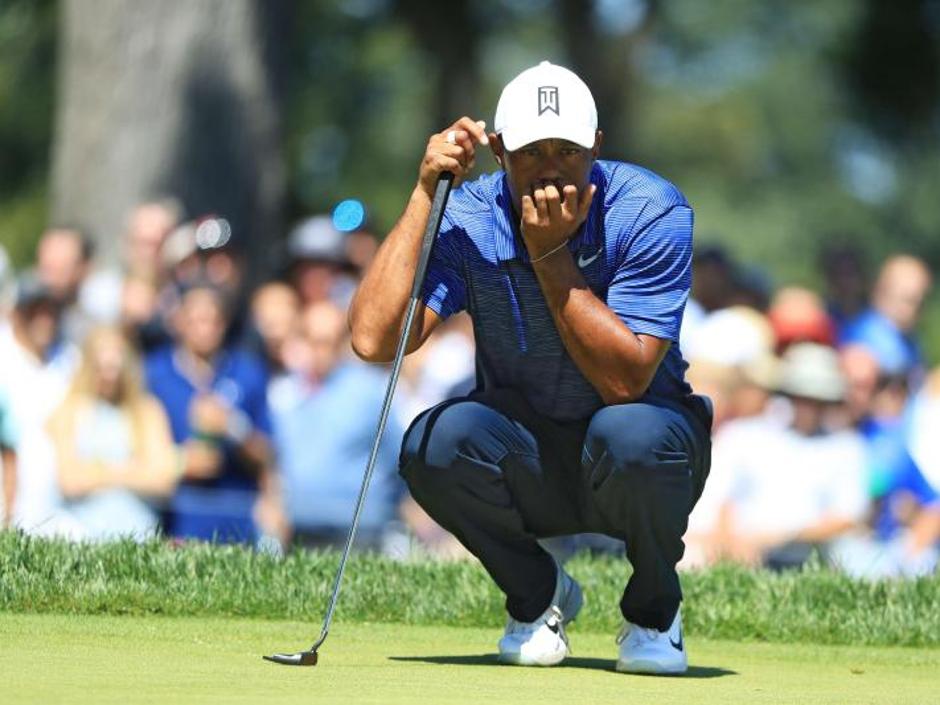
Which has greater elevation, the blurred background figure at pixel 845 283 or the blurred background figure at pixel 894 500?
the blurred background figure at pixel 845 283

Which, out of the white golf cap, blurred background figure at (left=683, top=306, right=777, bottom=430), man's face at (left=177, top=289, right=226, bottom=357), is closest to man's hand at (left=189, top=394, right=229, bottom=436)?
man's face at (left=177, top=289, right=226, bottom=357)

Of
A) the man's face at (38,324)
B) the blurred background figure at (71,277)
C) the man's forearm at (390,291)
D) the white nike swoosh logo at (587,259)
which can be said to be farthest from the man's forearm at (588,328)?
the blurred background figure at (71,277)

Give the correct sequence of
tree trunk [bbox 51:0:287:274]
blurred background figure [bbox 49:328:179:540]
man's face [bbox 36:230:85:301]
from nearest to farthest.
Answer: blurred background figure [bbox 49:328:179:540] < man's face [bbox 36:230:85:301] < tree trunk [bbox 51:0:287:274]

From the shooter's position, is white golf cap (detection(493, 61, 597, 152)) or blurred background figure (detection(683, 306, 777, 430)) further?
blurred background figure (detection(683, 306, 777, 430))

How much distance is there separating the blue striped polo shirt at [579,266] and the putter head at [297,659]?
110 centimetres

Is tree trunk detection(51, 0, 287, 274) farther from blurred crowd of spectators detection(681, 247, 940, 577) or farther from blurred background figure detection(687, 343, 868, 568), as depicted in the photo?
blurred background figure detection(687, 343, 868, 568)

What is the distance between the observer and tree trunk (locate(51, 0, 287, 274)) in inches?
621

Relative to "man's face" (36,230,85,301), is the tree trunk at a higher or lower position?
higher

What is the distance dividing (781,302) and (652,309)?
6527 mm

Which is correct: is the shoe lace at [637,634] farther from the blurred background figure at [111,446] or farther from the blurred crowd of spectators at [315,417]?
the blurred background figure at [111,446]

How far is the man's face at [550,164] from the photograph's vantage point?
6.11 m

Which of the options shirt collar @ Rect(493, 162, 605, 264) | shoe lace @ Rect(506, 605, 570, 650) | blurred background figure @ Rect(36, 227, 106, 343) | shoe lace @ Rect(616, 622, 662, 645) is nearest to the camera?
shirt collar @ Rect(493, 162, 605, 264)

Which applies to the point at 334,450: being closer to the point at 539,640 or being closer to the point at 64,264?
the point at 64,264

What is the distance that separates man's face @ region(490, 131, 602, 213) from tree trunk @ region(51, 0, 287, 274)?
9648 mm
